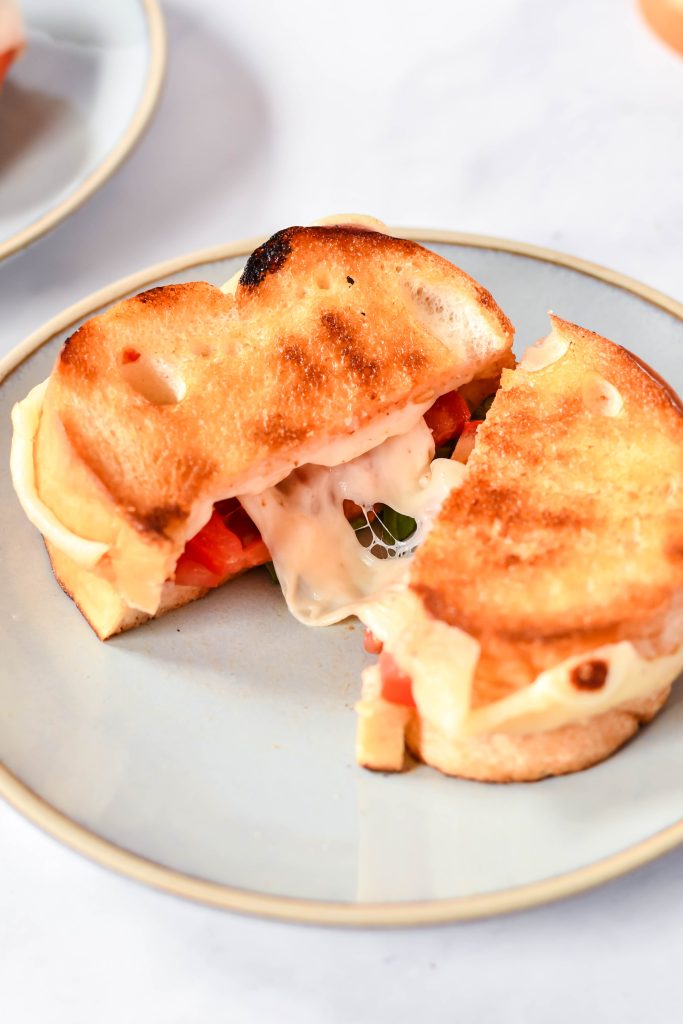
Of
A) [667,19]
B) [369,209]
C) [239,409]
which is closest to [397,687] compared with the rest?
[239,409]

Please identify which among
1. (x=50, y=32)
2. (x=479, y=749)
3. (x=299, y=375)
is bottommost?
(x=479, y=749)

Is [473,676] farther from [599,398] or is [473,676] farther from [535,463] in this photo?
[599,398]

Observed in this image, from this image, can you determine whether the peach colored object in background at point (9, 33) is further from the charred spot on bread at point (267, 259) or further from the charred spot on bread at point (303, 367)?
the charred spot on bread at point (303, 367)

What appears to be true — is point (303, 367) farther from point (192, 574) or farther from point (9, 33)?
point (9, 33)

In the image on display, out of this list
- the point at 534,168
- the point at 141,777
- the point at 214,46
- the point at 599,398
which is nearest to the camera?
the point at 141,777

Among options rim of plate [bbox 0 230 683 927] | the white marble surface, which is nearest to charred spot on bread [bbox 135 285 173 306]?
the white marble surface

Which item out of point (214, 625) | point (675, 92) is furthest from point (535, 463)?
point (675, 92)

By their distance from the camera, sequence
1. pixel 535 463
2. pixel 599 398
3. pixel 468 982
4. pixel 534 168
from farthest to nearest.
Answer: pixel 534 168, pixel 599 398, pixel 535 463, pixel 468 982
